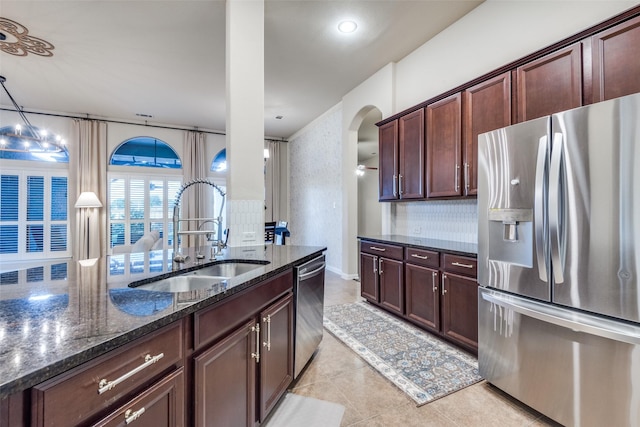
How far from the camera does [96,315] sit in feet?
3.14

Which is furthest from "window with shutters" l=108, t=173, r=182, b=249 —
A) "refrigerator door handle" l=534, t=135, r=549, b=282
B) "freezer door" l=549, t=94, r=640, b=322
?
"freezer door" l=549, t=94, r=640, b=322

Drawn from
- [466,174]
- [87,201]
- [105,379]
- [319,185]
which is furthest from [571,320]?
[87,201]

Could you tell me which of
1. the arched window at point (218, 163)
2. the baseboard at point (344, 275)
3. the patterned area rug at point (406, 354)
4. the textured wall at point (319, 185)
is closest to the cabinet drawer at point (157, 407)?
the patterned area rug at point (406, 354)

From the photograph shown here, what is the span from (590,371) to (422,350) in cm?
128

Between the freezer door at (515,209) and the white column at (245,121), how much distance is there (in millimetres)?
1852

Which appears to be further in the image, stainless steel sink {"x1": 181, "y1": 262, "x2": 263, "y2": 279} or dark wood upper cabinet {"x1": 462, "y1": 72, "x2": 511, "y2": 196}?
dark wood upper cabinet {"x1": 462, "y1": 72, "x2": 511, "y2": 196}

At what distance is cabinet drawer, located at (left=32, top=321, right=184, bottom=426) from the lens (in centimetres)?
68

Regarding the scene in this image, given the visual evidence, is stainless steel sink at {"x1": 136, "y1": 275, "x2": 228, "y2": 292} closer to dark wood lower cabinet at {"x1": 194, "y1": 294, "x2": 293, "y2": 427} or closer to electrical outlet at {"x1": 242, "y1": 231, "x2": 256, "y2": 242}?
dark wood lower cabinet at {"x1": 194, "y1": 294, "x2": 293, "y2": 427}

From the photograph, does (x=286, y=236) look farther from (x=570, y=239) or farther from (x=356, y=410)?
(x=570, y=239)

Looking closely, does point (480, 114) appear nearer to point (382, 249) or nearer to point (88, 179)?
point (382, 249)

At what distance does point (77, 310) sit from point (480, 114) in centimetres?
309

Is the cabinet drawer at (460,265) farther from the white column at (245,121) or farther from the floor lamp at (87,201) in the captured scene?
the floor lamp at (87,201)

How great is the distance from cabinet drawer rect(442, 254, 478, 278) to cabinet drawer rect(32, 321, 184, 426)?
2.25 m

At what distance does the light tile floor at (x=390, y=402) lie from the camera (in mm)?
1792
